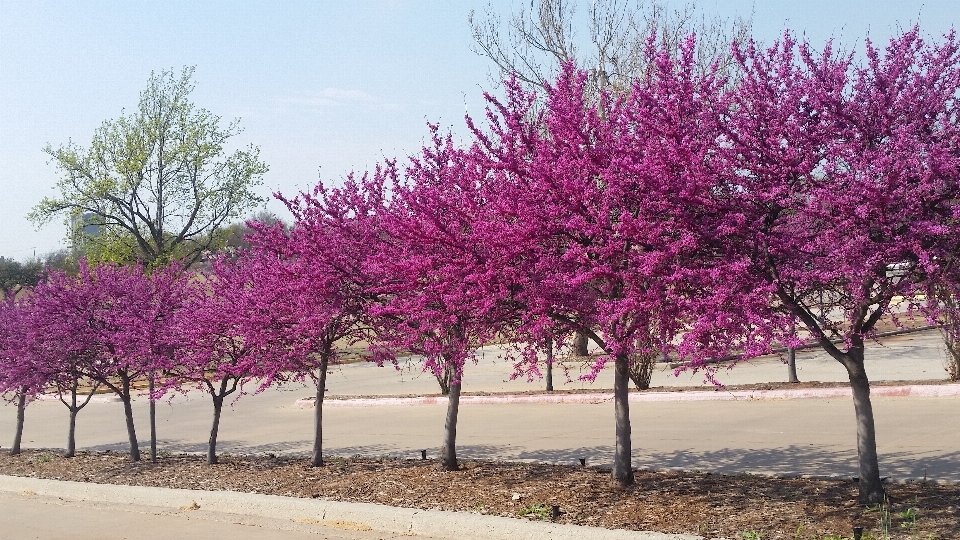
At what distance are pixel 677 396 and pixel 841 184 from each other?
11672mm

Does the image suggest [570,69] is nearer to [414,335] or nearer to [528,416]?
[414,335]

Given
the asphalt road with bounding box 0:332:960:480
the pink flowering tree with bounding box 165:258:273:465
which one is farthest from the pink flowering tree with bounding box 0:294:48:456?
the pink flowering tree with bounding box 165:258:273:465

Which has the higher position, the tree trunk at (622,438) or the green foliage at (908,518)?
the tree trunk at (622,438)

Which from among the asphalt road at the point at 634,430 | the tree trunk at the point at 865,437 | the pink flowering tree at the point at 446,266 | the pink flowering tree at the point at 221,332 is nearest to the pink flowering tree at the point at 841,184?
the tree trunk at the point at 865,437

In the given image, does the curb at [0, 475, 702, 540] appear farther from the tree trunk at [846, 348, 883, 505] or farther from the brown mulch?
the tree trunk at [846, 348, 883, 505]

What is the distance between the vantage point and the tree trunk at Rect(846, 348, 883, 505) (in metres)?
8.02

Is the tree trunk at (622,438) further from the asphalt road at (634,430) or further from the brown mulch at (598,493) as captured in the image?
the asphalt road at (634,430)

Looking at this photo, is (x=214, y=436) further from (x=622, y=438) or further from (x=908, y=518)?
(x=908, y=518)

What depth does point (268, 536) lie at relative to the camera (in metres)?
9.10

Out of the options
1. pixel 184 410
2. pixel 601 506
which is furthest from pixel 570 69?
pixel 184 410

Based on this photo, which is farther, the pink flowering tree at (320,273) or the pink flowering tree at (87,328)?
the pink flowering tree at (87,328)

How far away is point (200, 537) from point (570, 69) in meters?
5.36

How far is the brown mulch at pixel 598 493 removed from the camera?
7672 mm

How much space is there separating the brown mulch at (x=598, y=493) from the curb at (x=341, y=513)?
1.09ft
